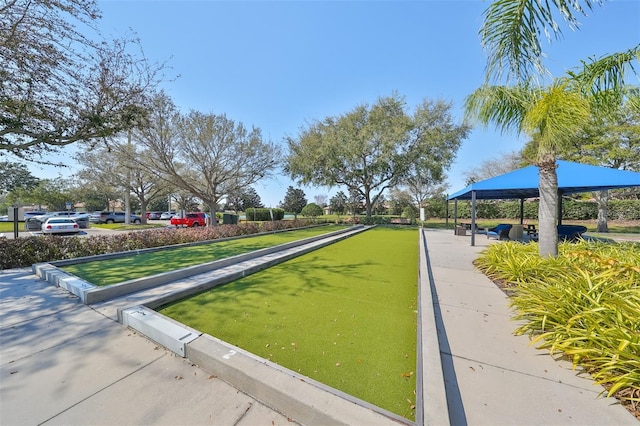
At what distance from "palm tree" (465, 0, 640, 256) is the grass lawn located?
13.2ft

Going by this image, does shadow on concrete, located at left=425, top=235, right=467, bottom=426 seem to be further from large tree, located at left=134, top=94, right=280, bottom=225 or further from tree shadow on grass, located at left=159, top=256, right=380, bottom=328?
large tree, located at left=134, top=94, right=280, bottom=225

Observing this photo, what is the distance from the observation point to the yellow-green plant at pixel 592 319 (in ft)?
7.33

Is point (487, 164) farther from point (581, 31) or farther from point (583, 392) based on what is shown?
point (583, 392)

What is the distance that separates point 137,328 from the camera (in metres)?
3.27

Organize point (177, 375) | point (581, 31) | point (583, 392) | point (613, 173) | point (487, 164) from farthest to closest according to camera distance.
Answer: point (487, 164)
point (613, 173)
point (581, 31)
point (177, 375)
point (583, 392)

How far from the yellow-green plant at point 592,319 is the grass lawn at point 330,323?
58.7 inches

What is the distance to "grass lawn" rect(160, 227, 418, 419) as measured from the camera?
2375 mm

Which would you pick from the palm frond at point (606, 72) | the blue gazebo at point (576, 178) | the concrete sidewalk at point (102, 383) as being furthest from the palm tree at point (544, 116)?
the concrete sidewalk at point (102, 383)

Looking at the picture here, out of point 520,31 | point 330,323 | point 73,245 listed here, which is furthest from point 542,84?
point 73,245

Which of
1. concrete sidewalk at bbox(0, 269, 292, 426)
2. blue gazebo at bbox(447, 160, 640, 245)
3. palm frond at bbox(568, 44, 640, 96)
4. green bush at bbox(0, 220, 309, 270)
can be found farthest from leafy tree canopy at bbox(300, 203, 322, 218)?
concrete sidewalk at bbox(0, 269, 292, 426)

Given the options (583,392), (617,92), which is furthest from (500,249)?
(583,392)

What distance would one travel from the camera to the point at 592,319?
2.74 m

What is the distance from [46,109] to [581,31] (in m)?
11.8

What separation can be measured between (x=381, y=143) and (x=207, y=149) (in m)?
12.5
